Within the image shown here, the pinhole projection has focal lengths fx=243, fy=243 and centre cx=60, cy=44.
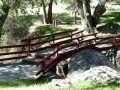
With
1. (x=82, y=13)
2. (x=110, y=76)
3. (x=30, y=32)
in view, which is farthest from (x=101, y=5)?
(x=110, y=76)

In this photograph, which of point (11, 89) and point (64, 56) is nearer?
point (11, 89)

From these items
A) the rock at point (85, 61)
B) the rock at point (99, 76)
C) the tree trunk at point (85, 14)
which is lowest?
the rock at point (85, 61)

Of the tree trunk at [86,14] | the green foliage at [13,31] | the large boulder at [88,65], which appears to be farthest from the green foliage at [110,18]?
the large boulder at [88,65]

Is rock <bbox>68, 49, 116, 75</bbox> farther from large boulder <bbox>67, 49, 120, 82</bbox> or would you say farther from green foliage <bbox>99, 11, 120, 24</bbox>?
green foliage <bbox>99, 11, 120, 24</bbox>

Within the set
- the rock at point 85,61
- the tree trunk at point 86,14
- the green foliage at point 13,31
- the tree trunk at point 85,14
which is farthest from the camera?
the green foliage at point 13,31

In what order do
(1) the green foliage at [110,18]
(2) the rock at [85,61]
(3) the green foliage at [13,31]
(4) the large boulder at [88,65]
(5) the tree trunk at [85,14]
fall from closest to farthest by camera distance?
(4) the large boulder at [88,65] < (2) the rock at [85,61] < (5) the tree trunk at [85,14] < (3) the green foliage at [13,31] < (1) the green foliage at [110,18]

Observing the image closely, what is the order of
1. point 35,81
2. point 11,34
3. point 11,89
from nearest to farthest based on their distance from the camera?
point 11,89, point 35,81, point 11,34

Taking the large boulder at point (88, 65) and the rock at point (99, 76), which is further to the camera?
the large boulder at point (88, 65)

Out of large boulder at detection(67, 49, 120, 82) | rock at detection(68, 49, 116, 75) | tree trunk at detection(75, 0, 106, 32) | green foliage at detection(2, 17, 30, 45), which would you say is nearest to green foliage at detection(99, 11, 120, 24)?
tree trunk at detection(75, 0, 106, 32)

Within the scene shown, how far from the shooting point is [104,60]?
51.8ft

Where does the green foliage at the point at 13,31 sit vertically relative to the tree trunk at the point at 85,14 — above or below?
below

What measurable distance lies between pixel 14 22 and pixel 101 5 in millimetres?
12138

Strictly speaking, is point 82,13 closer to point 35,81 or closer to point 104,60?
point 104,60

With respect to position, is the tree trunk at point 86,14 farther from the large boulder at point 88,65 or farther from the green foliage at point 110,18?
the green foliage at point 110,18
